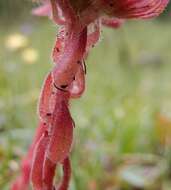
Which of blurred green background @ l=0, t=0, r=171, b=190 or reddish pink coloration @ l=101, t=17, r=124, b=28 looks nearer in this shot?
reddish pink coloration @ l=101, t=17, r=124, b=28

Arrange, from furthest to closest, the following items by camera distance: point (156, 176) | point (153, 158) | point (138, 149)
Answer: point (138, 149)
point (153, 158)
point (156, 176)

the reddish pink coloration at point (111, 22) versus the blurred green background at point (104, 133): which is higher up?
the blurred green background at point (104, 133)

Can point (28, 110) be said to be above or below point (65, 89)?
above

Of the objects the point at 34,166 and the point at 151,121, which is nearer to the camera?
the point at 34,166

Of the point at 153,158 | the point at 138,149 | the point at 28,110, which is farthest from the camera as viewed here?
the point at 28,110

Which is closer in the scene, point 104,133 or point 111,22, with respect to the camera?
point 111,22

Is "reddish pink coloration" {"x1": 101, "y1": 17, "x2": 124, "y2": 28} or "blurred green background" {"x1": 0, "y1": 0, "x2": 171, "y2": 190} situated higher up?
"blurred green background" {"x1": 0, "y1": 0, "x2": 171, "y2": 190}

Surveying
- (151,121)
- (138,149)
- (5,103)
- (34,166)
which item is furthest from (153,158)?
(34,166)

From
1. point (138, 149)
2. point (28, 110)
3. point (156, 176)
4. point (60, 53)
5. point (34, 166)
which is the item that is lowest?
point (34, 166)

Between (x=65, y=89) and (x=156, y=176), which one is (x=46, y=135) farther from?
(x=156, y=176)

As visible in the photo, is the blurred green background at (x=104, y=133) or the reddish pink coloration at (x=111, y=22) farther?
the blurred green background at (x=104, y=133)

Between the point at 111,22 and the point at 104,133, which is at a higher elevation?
the point at 104,133
